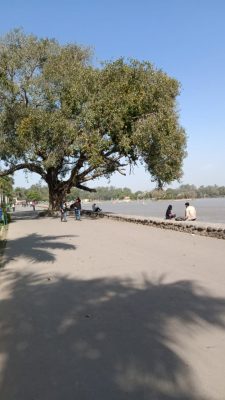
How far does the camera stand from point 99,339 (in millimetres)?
5125

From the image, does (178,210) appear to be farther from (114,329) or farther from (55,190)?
(114,329)

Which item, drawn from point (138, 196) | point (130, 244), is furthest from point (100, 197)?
point (130, 244)

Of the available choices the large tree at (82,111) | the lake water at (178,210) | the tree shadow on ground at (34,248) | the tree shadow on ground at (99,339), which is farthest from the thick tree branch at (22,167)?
the tree shadow on ground at (99,339)

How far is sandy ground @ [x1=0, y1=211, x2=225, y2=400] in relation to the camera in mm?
3943

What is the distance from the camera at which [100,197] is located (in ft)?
640

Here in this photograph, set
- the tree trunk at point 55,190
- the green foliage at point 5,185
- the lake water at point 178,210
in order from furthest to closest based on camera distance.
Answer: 1. the green foliage at point 5,185
2. the lake water at point 178,210
3. the tree trunk at point 55,190

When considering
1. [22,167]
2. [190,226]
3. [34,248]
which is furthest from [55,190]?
[34,248]

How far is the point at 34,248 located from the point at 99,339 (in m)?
9.34

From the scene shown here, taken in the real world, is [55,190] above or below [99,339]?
above

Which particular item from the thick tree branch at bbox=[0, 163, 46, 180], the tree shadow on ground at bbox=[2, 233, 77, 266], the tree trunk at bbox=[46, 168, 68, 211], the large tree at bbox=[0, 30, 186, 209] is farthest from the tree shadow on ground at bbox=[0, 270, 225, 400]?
the tree trunk at bbox=[46, 168, 68, 211]

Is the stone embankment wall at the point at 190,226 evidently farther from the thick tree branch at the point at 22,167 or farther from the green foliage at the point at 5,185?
the green foliage at the point at 5,185

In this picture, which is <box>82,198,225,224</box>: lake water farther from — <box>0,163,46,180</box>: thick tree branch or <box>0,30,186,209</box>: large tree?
<box>0,163,46,180</box>: thick tree branch

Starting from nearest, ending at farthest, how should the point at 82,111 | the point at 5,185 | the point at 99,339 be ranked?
the point at 99,339
the point at 82,111
the point at 5,185

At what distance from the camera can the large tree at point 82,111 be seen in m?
27.9
